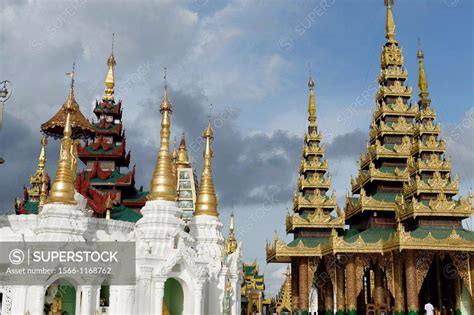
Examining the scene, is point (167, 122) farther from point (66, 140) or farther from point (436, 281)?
point (436, 281)

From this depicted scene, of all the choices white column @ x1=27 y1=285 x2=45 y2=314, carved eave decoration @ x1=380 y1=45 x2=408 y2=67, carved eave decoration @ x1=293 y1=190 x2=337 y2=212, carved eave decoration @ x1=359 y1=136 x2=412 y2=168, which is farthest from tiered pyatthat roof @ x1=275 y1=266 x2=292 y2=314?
white column @ x1=27 y1=285 x2=45 y2=314

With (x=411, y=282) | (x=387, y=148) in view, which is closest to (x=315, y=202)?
(x=387, y=148)

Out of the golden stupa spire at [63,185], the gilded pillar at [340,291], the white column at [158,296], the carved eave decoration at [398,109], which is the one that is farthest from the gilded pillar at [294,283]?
the golden stupa spire at [63,185]

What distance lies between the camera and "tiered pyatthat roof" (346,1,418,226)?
35.5 m

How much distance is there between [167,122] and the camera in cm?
2580

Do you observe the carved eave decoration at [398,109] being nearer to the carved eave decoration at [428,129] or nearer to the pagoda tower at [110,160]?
the carved eave decoration at [428,129]

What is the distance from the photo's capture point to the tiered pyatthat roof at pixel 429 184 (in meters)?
30.9

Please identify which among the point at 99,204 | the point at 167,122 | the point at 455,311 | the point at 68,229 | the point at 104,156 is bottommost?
the point at 455,311

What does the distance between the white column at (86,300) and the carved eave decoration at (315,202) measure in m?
20.4

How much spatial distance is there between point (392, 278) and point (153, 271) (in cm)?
1590

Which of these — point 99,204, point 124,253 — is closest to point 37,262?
point 124,253

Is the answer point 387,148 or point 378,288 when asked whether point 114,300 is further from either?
point 387,148

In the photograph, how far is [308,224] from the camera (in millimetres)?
36438

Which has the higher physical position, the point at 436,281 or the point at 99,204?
the point at 99,204
